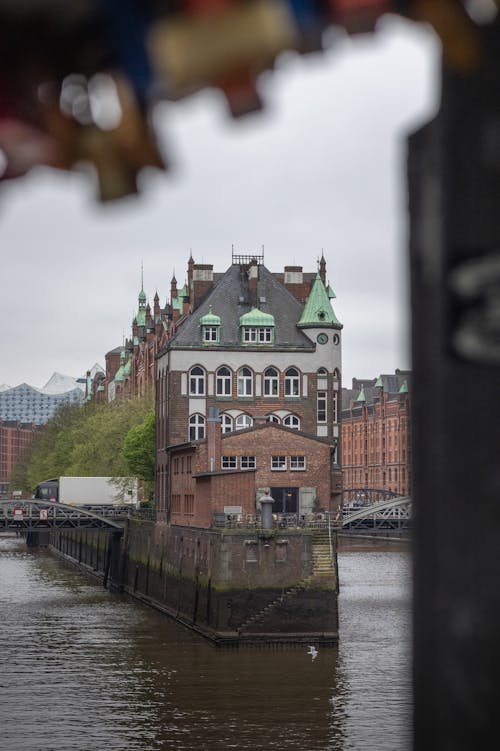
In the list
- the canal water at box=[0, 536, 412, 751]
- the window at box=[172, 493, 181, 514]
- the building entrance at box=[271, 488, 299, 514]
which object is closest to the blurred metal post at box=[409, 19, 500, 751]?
the canal water at box=[0, 536, 412, 751]

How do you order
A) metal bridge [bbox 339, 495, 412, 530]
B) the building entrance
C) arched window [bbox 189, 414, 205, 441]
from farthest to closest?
arched window [bbox 189, 414, 205, 441], metal bridge [bbox 339, 495, 412, 530], the building entrance

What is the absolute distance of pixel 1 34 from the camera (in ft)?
6.89

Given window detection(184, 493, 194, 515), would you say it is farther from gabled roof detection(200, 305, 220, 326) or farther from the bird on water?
the bird on water

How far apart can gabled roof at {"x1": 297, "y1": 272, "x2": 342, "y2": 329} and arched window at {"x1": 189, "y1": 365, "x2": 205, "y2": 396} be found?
7.82 metres

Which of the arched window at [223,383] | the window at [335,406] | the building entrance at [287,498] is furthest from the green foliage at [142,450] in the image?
the building entrance at [287,498]

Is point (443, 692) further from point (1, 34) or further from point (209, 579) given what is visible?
point (209, 579)

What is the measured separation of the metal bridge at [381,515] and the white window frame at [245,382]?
9.94m

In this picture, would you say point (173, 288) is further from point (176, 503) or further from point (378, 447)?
point (378, 447)

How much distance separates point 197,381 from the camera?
83.2 metres

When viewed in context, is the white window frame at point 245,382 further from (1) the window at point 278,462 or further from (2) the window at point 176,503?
(1) the window at point 278,462

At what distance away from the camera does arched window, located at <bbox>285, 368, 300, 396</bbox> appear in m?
84.9

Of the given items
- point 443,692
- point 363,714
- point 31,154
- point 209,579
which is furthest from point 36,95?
point 209,579

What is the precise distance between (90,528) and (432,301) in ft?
285

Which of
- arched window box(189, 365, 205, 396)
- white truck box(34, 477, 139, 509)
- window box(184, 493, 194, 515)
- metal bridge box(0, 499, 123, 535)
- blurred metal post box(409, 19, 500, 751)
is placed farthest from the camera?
white truck box(34, 477, 139, 509)
